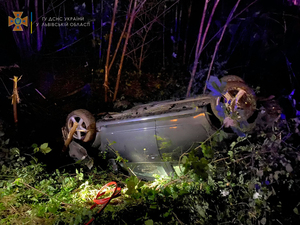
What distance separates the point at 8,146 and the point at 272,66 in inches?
214

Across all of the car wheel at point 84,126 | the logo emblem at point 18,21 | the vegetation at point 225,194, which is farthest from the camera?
the logo emblem at point 18,21

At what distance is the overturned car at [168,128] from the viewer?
3.23 meters

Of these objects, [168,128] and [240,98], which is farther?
[168,128]

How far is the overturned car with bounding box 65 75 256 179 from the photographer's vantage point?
127 inches

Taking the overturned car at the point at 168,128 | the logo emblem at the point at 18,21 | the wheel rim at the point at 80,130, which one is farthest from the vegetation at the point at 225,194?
→ the logo emblem at the point at 18,21

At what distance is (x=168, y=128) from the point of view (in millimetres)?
3488

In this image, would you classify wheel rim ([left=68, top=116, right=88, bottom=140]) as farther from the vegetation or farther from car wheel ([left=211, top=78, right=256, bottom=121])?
car wheel ([left=211, top=78, right=256, bottom=121])

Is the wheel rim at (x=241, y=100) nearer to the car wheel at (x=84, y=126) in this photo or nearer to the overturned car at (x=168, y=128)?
the overturned car at (x=168, y=128)

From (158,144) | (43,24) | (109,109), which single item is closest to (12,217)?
(158,144)

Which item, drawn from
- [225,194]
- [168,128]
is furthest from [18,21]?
[225,194]

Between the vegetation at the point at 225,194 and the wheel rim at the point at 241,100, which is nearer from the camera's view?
the vegetation at the point at 225,194

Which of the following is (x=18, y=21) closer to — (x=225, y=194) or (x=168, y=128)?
(x=168, y=128)

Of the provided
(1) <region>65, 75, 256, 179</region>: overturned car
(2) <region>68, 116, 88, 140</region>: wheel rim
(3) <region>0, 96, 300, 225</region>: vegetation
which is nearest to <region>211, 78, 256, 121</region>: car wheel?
(1) <region>65, 75, 256, 179</region>: overturned car

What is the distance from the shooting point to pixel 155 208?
2.27 metres
